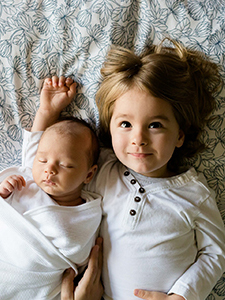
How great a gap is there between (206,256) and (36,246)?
2.16 feet

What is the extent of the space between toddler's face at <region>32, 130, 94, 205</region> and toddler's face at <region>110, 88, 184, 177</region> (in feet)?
0.50

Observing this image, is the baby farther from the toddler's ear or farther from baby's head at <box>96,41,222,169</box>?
the toddler's ear

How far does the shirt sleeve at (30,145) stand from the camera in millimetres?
1246

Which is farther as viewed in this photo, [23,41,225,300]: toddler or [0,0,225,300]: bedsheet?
[0,0,225,300]: bedsheet

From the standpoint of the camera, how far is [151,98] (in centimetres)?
101

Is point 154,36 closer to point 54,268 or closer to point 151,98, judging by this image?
point 151,98

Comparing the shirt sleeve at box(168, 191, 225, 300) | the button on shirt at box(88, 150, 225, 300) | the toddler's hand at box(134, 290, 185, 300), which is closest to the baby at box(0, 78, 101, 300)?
the button on shirt at box(88, 150, 225, 300)

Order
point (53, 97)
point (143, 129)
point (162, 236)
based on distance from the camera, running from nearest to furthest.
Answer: point (143, 129) < point (162, 236) < point (53, 97)

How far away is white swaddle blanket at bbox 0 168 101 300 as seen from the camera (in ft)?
3.51

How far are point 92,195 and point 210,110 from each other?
0.58 m

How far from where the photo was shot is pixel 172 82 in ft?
3.42

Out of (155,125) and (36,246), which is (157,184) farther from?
(36,246)

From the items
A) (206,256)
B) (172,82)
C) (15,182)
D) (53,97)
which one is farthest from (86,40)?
(206,256)

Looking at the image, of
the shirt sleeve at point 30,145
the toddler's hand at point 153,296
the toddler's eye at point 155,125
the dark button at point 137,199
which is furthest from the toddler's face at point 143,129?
the toddler's hand at point 153,296
